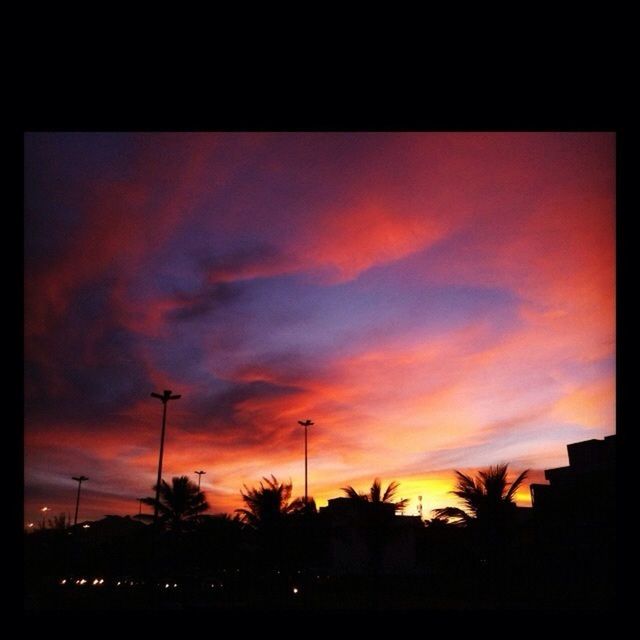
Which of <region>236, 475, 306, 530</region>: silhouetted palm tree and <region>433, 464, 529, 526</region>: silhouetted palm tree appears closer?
<region>433, 464, 529, 526</region>: silhouetted palm tree

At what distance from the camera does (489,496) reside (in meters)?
18.8

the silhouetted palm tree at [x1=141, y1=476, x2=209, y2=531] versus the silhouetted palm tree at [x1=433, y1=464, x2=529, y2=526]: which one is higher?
the silhouetted palm tree at [x1=433, y1=464, x2=529, y2=526]

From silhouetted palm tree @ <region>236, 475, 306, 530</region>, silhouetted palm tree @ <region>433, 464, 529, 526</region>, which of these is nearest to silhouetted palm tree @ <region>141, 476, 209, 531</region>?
silhouetted palm tree @ <region>236, 475, 306, 530</region>

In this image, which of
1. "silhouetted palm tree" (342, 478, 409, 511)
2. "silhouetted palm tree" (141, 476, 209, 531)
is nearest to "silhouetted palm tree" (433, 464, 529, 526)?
"silhouetted palm tree" (342, 478, 409, 511)

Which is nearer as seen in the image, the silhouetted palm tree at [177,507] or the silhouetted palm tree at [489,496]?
the silhouetted palm tree at [489,496]

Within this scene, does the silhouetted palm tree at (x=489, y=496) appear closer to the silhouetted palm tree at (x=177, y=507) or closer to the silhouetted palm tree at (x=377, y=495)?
the silhouetted palm tree at (x=377, y=495)

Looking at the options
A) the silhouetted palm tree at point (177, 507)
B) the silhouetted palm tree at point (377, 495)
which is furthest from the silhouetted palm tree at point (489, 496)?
the silhouetted palm tree at point (177, 507)

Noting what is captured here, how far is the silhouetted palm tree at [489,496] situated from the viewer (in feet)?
61.5

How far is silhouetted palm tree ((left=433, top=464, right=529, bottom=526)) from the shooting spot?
18734 mm

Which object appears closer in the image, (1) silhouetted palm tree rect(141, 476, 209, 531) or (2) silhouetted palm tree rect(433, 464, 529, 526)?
(2) silhouetted palm tree rect(433, 464, 529, 526)

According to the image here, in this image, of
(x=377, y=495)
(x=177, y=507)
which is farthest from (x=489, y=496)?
(x=177, y=507)

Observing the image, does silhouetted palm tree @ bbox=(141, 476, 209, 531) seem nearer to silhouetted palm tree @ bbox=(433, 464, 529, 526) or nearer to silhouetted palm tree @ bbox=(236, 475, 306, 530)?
silhouetted palm tree @ bbox=(236, 475, 306, 530)

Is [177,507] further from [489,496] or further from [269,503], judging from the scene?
[489,496]
